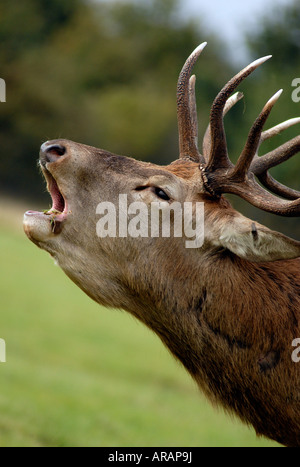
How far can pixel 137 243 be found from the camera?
450 centimetres

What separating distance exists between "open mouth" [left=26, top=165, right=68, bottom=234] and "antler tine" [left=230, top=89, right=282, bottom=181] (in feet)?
3.52

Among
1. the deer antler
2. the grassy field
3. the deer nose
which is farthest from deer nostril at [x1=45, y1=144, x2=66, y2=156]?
the grassy field

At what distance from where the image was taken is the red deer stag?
4254 mm

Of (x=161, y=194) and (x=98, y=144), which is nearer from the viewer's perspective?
(x=161, y=194)

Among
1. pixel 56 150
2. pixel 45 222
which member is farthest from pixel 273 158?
pixel 45 222

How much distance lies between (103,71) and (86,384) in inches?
1571

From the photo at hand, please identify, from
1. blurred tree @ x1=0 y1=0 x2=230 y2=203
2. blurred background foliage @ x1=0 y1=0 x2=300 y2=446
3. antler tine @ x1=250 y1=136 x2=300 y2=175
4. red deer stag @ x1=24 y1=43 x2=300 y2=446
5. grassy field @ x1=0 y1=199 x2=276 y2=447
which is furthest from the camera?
blurred tree @ x1=0 y1=0 x2=230 y2=203

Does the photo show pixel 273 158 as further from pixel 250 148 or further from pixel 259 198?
pixel 259 198

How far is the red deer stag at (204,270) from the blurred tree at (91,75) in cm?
2845

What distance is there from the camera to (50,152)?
442cm

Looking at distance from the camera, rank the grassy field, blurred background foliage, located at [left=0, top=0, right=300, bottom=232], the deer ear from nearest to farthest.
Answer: the deer ear → the grassy field → blurred background foliage, located at [left=0, top=0, right=300, bottom=232]

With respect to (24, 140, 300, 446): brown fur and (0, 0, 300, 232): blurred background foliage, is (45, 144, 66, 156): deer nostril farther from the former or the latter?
(0, 0, 300, 232): blurred background foliage

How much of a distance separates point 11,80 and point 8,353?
32385 mm
